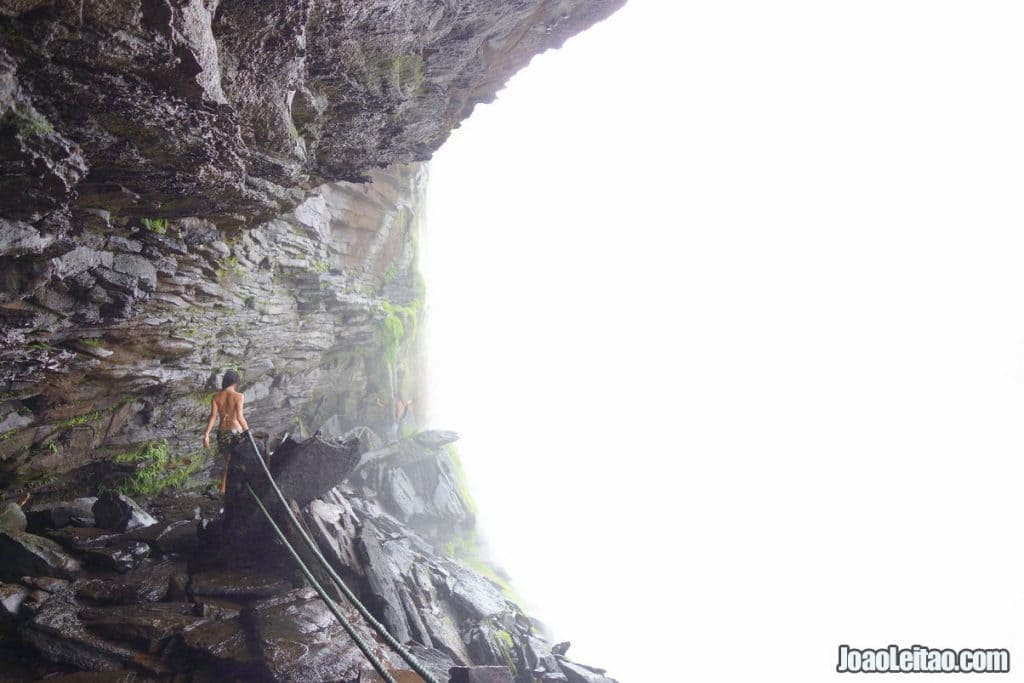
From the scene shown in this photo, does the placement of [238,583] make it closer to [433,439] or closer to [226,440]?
[226,440]

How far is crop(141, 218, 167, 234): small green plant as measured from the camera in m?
8.12

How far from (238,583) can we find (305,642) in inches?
71.9

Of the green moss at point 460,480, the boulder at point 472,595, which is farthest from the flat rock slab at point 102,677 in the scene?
the green moss at point 460,480

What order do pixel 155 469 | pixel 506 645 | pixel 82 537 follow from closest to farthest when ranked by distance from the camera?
pixel 82 537 < pixel 506 645 < pixel 155 469

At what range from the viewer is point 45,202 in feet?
17.1

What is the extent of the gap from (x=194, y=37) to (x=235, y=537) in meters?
7.53

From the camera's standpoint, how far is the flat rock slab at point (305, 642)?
6.11 m

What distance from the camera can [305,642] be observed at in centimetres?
652

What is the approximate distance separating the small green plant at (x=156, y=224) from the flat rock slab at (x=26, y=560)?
536cm

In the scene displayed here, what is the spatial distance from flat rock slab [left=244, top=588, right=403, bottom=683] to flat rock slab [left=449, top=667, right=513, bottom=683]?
4.48 feet

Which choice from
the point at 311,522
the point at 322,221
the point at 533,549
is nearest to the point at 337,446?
the point at 311,522

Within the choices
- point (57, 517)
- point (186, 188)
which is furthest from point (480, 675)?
point (57, 517)

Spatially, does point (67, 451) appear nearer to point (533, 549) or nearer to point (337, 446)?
point (337, 446)

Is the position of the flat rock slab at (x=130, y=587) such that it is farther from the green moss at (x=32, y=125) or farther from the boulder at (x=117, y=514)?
the green moss at (x=32, y=125)
